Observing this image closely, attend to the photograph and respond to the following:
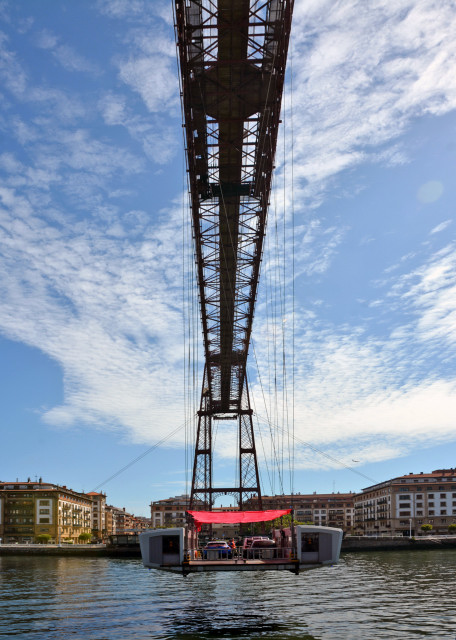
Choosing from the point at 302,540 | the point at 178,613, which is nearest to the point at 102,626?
the point at 178,613

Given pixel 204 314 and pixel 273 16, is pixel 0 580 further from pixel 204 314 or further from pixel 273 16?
pixel 273 16

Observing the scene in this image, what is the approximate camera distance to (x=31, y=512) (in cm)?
12275

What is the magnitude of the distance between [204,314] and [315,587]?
21231 mm

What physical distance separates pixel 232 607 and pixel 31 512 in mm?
105352

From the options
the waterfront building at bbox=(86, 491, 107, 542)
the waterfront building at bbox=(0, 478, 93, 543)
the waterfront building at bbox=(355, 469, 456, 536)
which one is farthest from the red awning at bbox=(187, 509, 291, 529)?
the waterfront building at bbox=(86, 491, 107, 542)

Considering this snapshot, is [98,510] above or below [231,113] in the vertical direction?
below

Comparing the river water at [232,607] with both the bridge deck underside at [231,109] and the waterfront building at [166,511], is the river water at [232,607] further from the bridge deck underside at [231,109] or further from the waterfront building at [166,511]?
the waterfront building at [166,511]

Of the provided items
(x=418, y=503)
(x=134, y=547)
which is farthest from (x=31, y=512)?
(x=418, y=503)

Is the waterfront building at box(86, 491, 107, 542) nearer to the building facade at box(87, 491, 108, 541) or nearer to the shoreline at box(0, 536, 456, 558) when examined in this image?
the building facade at box(87, 491, 108, 541)

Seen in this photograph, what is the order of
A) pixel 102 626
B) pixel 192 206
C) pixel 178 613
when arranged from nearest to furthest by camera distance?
pixel 102 626
pixel 178 613
pixel 192 206

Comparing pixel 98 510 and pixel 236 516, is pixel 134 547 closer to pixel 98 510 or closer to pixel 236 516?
pixel 236 516

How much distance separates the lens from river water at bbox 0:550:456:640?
20594 millimetres

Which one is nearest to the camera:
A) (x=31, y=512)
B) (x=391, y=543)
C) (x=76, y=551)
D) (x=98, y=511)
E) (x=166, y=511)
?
(x=76, y=551)

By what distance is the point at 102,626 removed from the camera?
21.7 m
